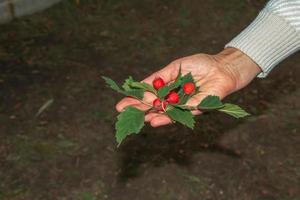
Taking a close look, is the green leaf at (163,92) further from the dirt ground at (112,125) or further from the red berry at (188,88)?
the dirt ground at (112,125)

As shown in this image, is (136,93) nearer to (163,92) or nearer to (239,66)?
(163,92)

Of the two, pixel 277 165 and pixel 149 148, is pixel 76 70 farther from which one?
pixel 277 165

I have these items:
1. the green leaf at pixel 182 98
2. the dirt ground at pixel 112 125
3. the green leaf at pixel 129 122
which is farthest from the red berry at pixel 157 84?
the dirt ground at pixel 112 125

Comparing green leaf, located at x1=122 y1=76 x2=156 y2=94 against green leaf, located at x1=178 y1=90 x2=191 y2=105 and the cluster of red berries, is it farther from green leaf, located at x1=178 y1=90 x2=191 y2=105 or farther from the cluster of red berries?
green leaf, located at x1=178 y1=90 x2=191 y2=105

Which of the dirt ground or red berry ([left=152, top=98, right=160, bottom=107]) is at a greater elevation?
red berry ([left=152, top=98, right=160, bottom=107])

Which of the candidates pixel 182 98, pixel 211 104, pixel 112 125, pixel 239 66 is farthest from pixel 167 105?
pixel 112 125

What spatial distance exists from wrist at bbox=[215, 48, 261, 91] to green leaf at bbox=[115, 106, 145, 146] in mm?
913

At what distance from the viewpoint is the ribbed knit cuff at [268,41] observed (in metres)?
3.33

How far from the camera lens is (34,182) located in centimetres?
460

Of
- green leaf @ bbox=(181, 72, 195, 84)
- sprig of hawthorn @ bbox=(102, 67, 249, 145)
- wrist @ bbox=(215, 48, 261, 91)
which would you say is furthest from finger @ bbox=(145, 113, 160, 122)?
wrist @ bbox=(215, 48, 261, 91)

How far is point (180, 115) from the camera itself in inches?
103

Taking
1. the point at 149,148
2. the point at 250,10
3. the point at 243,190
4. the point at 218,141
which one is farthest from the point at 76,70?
the point at 250,10

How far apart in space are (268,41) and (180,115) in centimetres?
109

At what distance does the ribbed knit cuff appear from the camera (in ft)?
10.9
